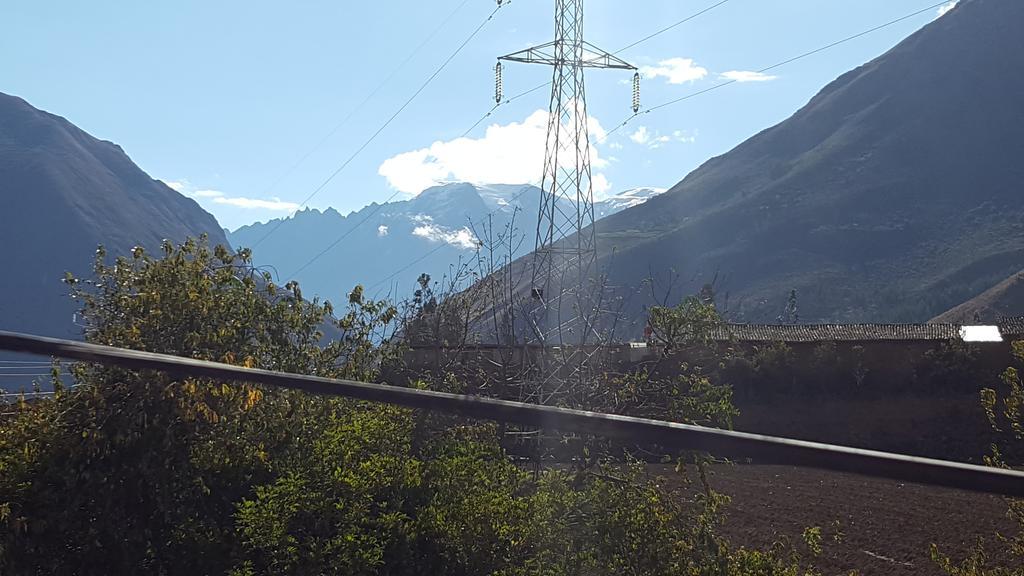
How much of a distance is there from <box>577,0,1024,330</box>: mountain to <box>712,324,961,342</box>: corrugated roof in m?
65.0

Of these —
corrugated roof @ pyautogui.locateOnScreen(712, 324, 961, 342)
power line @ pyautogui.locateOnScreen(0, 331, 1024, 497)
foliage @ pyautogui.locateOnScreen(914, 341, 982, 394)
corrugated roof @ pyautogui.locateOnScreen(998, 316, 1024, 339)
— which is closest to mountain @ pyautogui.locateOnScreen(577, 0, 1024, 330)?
corrugated roof @ pyautogui.locateOnScreen(998, 316, 1024, 339)

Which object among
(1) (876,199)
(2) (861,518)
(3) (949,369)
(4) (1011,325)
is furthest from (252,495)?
(1) (876,199)

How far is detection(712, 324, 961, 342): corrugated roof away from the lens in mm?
30084

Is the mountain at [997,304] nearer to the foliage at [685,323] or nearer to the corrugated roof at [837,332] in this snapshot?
the corrugated roof at [837,332]

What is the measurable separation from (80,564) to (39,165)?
534 ft

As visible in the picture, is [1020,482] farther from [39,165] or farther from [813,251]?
[39,165]

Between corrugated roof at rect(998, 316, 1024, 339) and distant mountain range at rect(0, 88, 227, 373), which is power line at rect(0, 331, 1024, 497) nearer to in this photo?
corrugated roof at rect(998, 316, 1024, 339)

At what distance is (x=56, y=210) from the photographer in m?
136

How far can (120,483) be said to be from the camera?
15.3ft

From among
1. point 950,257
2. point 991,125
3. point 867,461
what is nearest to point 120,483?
point 867,461

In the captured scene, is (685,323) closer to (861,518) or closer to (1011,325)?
(861,518)

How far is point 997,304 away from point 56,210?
134 meters

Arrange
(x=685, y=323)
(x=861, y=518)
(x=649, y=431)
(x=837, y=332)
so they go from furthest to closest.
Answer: (x=837, y=332) < (x=861, y=518) < (x=685, y=323) < (x=649, y=431)

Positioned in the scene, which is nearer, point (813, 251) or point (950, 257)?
point (950, 257)
